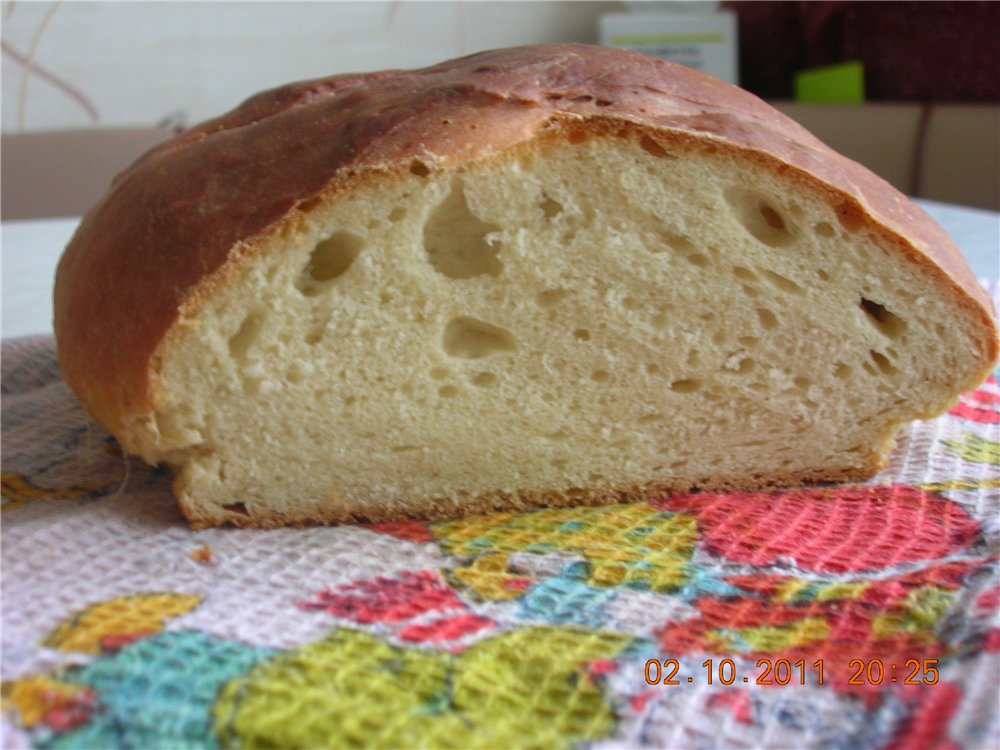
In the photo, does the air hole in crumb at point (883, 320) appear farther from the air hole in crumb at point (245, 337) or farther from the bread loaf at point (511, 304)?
the air hole in crumb at point (245, 337)

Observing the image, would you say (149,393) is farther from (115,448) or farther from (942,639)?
(942,639)

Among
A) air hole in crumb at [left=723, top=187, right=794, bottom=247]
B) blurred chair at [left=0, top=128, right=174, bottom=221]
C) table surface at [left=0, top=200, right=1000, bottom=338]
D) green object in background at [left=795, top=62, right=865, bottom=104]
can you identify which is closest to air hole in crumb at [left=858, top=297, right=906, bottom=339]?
air hole in crumb at [left=723, top=187, right=794, bottom=247]

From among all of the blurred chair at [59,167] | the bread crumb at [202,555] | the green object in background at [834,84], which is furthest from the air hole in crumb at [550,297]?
the blurred chair at [59,167]

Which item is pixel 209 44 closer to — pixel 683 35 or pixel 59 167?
pixel 59 167

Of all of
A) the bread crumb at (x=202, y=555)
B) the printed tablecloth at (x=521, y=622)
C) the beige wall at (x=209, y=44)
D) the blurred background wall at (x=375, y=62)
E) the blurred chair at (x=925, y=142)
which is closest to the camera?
the printed tablecloth at (x=521, y=622)

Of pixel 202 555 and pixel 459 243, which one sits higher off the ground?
pixel 459 243

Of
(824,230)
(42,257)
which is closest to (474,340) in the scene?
(824,230)
